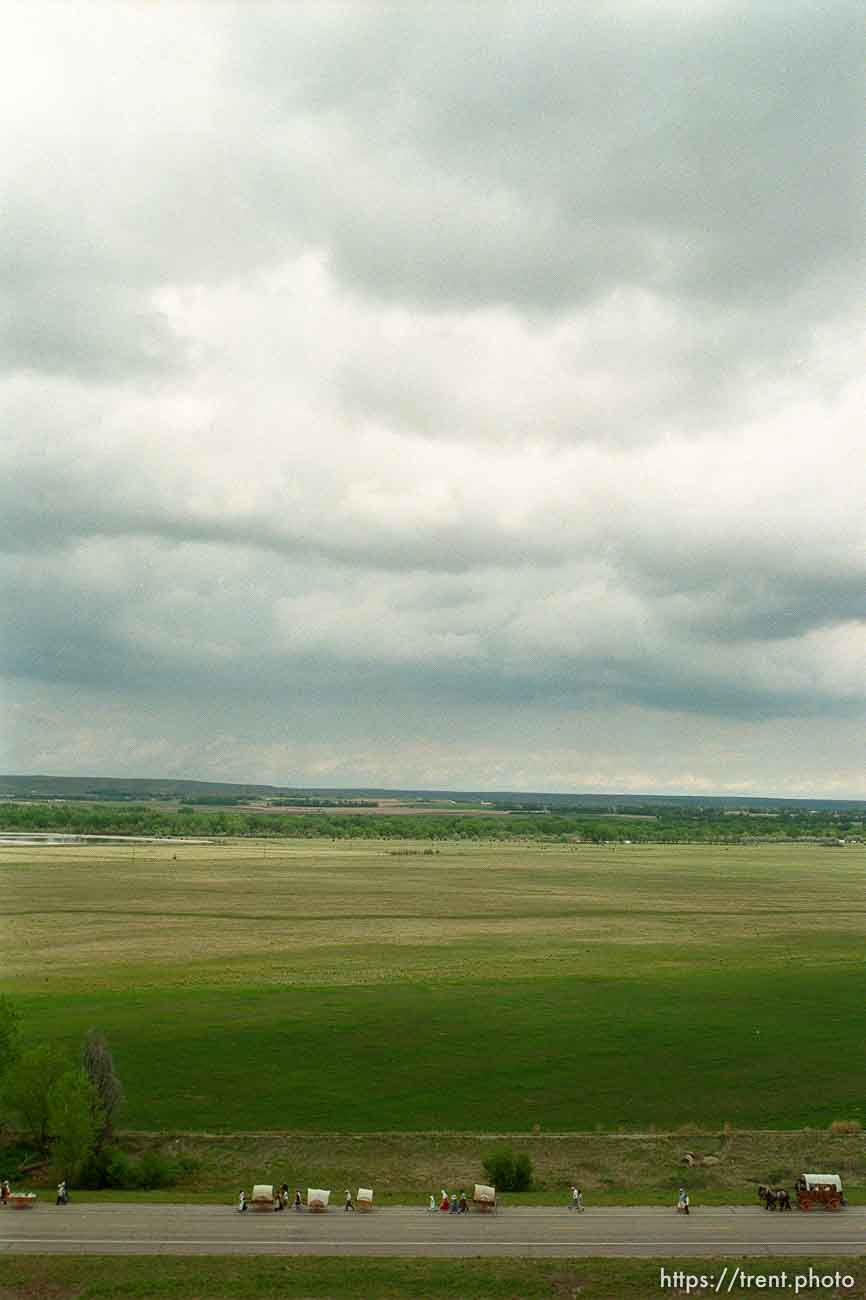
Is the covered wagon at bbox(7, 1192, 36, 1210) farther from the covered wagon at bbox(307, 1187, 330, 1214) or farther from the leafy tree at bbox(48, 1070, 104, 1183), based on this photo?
the covered wagon at bbox(307, 1187, 330, 1214)

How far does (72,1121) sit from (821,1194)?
135ft

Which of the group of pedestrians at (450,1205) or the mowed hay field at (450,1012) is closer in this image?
the group of pedestrians at (450,1205)

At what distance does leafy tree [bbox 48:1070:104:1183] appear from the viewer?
5703 centimetres

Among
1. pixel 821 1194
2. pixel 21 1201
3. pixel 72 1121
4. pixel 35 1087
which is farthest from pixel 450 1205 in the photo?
pixel 35 1087

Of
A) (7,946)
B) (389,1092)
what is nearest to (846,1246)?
(389,1092)

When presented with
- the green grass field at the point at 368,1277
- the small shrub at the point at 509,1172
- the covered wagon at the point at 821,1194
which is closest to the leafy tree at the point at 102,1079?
the green grass field at the point at 368,1277

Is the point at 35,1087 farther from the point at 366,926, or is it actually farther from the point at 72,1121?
the point at 366,926

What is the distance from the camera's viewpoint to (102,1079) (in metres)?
62.8

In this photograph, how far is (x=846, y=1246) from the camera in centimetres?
4538

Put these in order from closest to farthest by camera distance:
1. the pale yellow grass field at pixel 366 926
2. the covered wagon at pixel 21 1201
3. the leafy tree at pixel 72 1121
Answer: the covered wagon at pixel 21 1201
the leafy tree at pixel 72 1121
the pale yellow grass field at pixel 366 926

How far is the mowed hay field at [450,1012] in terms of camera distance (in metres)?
70.2

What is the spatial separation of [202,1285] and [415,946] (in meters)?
84.3

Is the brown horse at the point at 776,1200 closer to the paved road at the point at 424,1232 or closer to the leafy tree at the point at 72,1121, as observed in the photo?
the paved road at the point at 424,1232

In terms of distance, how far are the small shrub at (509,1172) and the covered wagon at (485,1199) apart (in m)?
4.70
